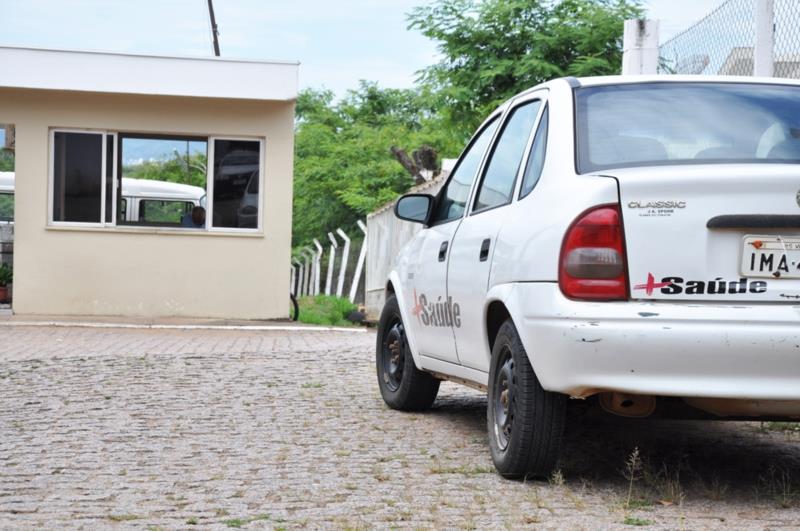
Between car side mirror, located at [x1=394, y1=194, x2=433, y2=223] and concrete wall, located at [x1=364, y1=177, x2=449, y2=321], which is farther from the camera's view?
concrete wall, located at [x1=364, y1=177, x2=449, y2=321]

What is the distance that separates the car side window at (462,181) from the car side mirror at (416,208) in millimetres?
50

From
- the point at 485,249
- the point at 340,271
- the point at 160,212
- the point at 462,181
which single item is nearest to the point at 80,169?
the point at 160,212

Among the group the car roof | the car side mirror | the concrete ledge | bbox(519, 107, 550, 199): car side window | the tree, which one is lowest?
the concrete ledge

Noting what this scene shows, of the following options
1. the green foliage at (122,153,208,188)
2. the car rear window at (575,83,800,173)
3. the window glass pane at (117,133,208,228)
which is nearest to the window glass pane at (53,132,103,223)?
the window glass pane at (117,133,208,228)

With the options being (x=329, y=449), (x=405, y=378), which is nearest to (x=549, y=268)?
(x=329, y=449)

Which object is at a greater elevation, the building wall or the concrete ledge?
the building wall

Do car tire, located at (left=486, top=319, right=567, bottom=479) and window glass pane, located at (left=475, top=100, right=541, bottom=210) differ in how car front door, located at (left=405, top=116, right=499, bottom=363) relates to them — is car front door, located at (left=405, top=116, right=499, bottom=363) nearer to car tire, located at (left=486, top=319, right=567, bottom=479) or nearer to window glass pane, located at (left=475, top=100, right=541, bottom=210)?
window glass pane, located at (left=475, top=100, right=541, bottom=210)

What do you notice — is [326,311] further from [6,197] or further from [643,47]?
[643,47]

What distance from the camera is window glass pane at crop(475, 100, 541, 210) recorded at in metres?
5.89

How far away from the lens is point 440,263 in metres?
6.82

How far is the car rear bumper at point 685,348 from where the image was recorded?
4621mm

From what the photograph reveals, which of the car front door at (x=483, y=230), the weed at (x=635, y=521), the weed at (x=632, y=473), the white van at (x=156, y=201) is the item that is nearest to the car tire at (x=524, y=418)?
the weed at (x=632, y=473)

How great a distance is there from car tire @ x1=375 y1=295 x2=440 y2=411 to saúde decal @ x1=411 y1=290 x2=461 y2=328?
461mm

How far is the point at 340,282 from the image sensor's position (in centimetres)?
3131
